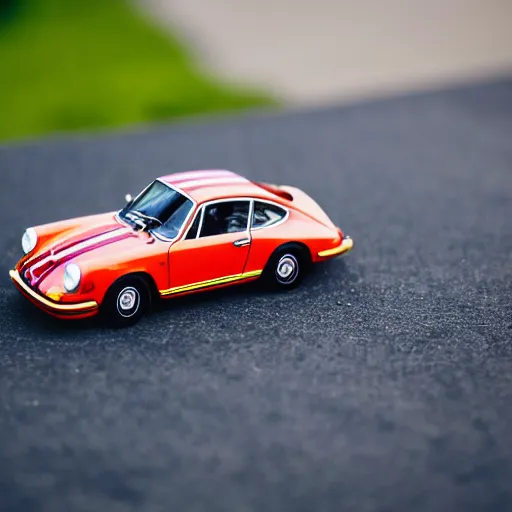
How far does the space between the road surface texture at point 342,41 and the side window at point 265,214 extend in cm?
966

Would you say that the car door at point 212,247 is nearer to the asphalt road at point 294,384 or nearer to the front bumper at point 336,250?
the asphalt road at point 294,384

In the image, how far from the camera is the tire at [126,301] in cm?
730

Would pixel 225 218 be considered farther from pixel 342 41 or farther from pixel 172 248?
pixel 342 41

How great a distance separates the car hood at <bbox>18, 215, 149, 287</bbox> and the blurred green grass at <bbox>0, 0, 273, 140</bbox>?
317 inches

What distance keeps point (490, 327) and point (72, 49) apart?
17.0m

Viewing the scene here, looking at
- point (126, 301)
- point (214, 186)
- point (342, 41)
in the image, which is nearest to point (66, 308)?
point (126, 301)

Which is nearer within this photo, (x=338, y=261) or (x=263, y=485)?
(x=263, y=485)

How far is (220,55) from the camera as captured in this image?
21141mm

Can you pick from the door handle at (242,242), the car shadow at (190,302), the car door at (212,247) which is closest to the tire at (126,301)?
the car shadow at (190,302)

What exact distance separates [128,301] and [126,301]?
0.07 feet

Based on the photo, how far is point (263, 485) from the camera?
212 inches

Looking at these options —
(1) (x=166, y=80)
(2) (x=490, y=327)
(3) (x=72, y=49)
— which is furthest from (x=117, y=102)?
(2) (x=490, y=327)

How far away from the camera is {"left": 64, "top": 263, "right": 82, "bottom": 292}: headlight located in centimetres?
708

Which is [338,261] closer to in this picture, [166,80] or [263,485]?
[263,485]
